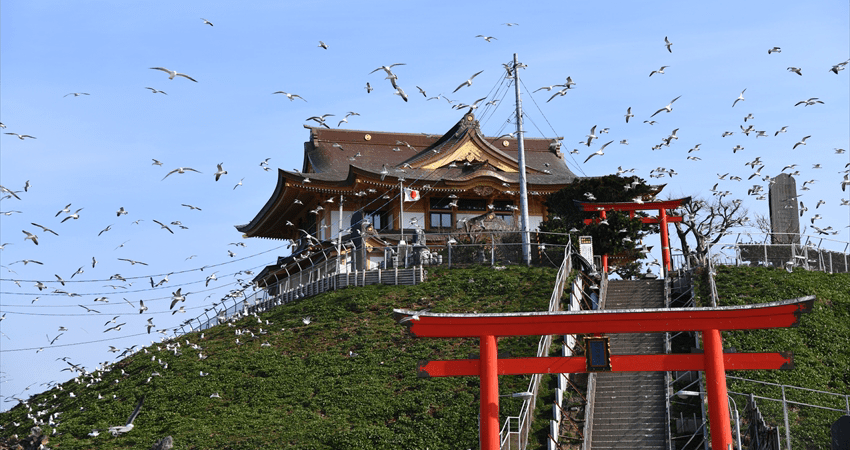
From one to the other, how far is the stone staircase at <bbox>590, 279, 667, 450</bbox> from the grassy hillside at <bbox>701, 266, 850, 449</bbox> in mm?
1887

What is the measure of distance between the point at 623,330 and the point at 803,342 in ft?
30.5

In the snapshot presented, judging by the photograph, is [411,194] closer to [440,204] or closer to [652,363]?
[440,204]

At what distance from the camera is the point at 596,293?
27062 millimetres

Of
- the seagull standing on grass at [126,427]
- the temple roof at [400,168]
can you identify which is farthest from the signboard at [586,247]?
the seagull standing on grass at [126,427]

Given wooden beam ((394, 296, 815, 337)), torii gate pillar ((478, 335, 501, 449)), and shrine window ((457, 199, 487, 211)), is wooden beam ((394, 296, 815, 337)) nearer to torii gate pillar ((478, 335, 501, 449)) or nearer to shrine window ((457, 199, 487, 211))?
torii gate pillar ((478, 335, 501, 449))

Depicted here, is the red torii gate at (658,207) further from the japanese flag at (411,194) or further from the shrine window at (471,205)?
the shrine window at (471,205)

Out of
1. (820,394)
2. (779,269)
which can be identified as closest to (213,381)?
(820,394)

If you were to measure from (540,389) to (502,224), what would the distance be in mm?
14428

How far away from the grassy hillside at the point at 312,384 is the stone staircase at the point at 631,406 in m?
2.18

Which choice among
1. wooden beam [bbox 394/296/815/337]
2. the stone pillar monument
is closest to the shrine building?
the stone pillar monument

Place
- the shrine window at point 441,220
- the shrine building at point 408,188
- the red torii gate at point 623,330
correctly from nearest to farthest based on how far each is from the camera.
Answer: the red torii gate at point 623,330, the shrine building at point 408,188, the shrine window at point 441,220

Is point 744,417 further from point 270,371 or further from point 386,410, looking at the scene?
point 270,371

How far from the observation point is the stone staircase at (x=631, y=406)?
58.2 feet

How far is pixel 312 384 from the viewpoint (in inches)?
893
